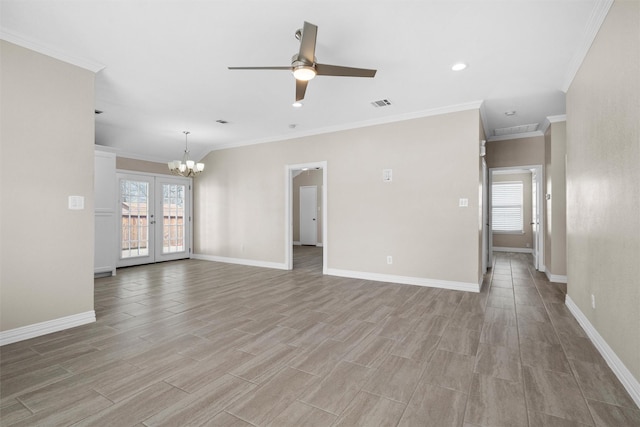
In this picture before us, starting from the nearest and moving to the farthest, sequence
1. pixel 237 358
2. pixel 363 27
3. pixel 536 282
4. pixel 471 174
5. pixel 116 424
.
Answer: pixel 116 424 < pixel 237 358 < pixel 363 27 < pixel 471 174 < pixel 536 282

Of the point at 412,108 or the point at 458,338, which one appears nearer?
the point at 458,338

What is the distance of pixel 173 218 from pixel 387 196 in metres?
5.32

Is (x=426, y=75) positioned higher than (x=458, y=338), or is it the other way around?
(x=426, y=75)

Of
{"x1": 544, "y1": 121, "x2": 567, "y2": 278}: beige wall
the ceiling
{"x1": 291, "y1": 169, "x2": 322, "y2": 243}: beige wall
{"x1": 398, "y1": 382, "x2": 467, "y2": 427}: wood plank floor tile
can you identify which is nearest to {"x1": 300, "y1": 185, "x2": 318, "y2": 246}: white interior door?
{"x1": 291, "y1": 169, "x2": 322, "y2": 243}: beige wall

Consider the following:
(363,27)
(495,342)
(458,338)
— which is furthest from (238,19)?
(495,342)

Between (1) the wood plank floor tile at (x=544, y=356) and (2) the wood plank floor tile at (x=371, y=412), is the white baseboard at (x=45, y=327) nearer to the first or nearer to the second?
(2) the wood plank floor tile at (x=371, y=412)

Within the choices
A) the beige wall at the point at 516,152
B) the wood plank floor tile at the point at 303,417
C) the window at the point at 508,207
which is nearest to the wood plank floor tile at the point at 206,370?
the wood plank floor tile at the point at 303,417

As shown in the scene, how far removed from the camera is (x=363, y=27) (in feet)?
8.50

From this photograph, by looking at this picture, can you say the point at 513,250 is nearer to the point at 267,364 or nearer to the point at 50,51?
the point at 267,364

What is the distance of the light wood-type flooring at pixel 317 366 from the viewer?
5.68 feet

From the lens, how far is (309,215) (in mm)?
10703

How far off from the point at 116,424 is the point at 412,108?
4710 millimetres

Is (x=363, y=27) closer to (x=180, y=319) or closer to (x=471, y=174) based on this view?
(x=471, y=174)

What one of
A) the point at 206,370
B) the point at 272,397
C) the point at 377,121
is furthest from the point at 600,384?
the point at 377,121
